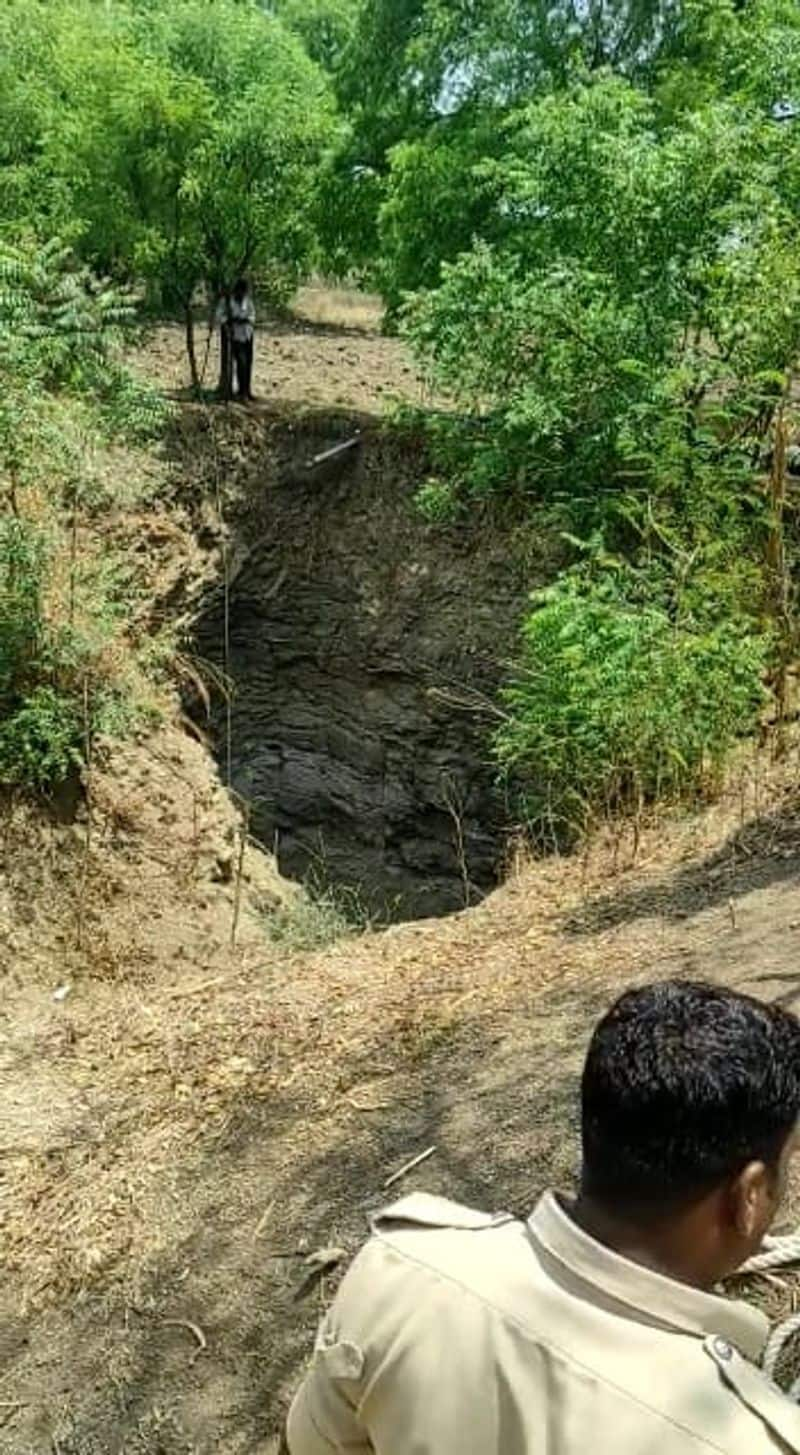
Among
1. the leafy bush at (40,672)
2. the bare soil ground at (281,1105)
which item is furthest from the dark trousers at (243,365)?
the bare soil ground at (281,1105)

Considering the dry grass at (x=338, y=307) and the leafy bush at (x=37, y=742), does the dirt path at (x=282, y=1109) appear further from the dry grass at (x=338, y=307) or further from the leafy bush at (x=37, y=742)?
the dry grass at (x=338, y=307)

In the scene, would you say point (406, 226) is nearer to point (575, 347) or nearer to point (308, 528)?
point (308, 528)

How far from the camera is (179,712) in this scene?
11414mm

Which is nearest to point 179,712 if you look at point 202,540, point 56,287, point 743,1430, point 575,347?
point 202,540

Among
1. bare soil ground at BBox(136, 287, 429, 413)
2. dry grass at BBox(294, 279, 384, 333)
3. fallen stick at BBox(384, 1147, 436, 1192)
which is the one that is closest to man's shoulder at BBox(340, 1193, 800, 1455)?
fallen stick at BBox(384, 1147, 436, 1192)

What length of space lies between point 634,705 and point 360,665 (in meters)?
6.45

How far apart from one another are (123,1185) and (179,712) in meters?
7.25

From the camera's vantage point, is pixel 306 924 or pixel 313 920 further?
pixel 313 920

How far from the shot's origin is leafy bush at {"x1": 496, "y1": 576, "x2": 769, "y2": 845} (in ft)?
21.8

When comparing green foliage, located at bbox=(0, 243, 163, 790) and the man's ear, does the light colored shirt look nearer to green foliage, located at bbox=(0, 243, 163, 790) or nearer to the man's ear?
green foliage, located at bbox=(0, 243, 163, 790)

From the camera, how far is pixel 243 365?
13.9m

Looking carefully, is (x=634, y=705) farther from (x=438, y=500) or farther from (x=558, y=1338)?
(x=558, y=1338)

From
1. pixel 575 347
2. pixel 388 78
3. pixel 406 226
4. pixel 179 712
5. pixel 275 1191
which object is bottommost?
pixel 179 712

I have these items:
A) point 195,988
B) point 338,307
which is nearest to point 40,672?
point 195,988
